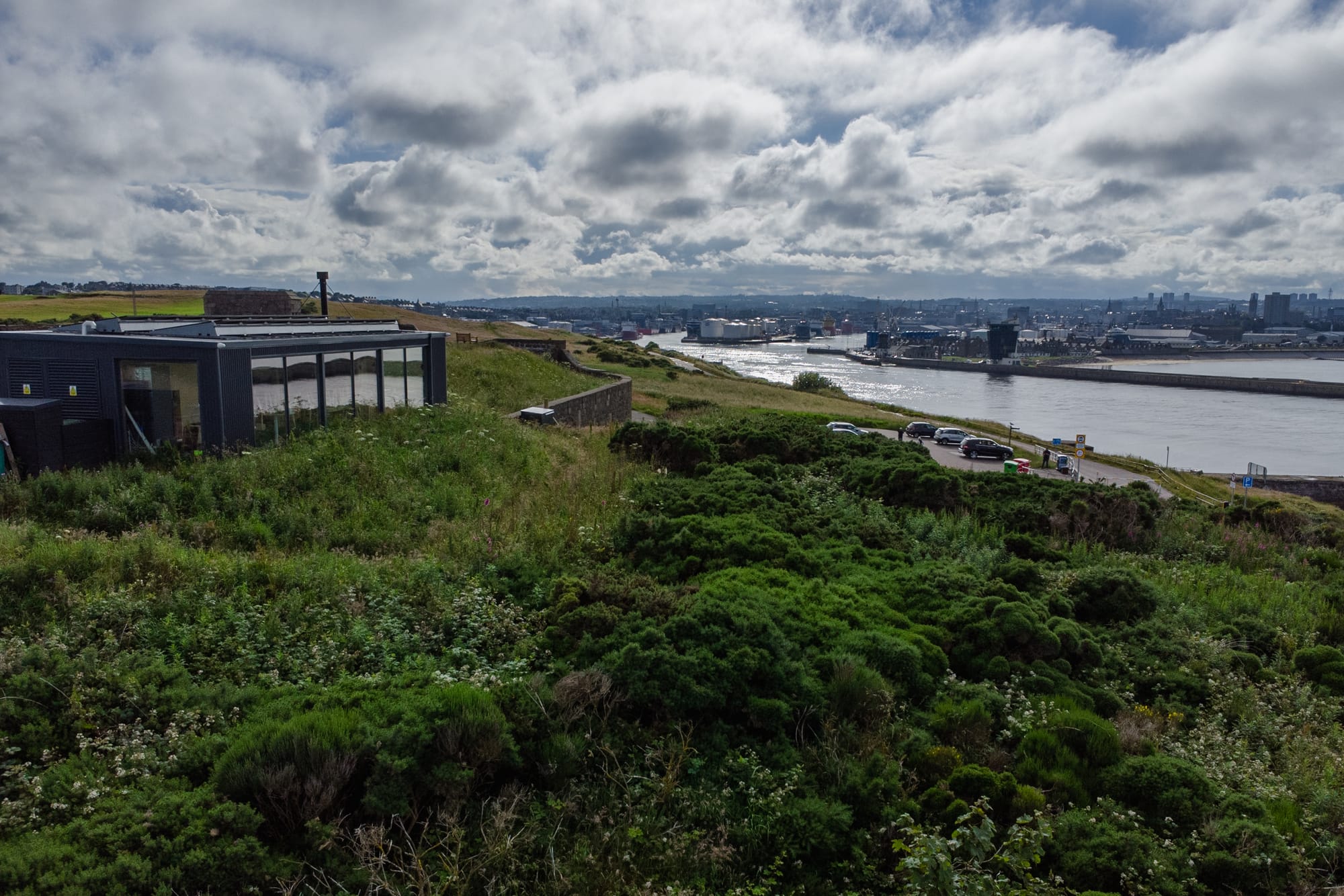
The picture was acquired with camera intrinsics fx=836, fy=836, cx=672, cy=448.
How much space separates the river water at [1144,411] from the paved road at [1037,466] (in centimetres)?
2098

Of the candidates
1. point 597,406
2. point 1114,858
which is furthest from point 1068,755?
point 597,406

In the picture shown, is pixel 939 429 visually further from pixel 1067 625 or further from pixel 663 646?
pixel 663 646

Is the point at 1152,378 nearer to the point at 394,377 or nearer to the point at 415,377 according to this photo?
the point at 415,377

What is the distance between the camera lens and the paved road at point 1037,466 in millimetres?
33250

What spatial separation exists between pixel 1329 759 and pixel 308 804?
328 inches

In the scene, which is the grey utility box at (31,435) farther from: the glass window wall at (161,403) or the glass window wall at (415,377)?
the glass window wall at (415,377)

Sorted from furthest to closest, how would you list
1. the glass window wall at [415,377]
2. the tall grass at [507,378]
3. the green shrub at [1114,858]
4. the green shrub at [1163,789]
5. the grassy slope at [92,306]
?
the grassy slope at [92,306] → the tall grass at [507,378] → the glass window wall at [415,377] → the green shrub at [1163,789] → the green shrub at [1114,858]

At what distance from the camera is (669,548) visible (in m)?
10.9

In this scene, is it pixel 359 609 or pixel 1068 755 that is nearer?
pixel 1068 755

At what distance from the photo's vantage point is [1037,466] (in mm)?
36500

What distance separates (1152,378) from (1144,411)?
134 ft

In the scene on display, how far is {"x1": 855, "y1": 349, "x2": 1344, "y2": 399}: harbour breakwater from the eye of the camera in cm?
11031

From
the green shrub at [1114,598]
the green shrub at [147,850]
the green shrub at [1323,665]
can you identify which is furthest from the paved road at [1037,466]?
the green shrub at [147,850]

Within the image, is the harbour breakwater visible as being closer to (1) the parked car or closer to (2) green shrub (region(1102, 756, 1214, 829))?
(1) the parked car
